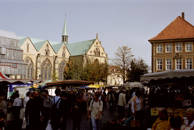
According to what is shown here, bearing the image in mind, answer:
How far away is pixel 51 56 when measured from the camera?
8050cm

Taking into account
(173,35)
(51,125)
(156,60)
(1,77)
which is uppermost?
(173,35)

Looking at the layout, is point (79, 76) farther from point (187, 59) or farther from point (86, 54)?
point (187, 59)

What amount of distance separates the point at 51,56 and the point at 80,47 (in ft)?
52.5

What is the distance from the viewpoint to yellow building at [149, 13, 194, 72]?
47125 mm

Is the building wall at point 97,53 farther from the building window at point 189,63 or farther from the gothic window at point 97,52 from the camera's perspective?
the building window at point 189,63

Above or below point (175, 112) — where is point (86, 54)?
above

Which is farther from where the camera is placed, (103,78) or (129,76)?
(103,78)

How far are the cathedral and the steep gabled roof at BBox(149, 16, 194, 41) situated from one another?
120 ft

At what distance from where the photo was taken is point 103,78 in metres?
69.8

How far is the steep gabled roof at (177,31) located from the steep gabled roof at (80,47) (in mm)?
40961

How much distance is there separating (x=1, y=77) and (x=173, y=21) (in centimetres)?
4049

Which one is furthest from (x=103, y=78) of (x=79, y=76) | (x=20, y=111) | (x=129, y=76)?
(x=20, y=111)

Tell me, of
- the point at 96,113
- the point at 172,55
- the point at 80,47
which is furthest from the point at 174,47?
the point at 80,47

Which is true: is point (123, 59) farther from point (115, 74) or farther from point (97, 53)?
point (97, 53)
